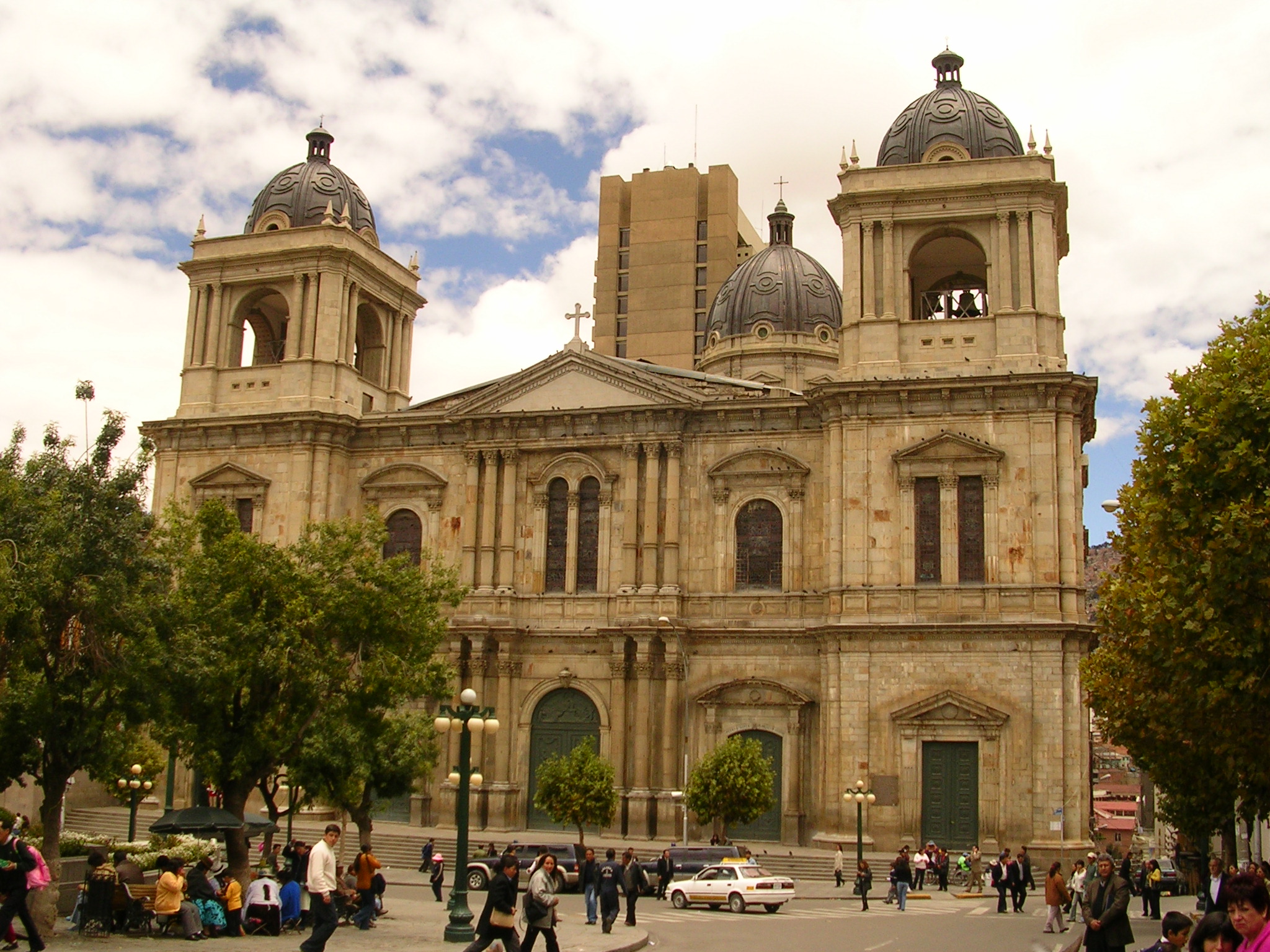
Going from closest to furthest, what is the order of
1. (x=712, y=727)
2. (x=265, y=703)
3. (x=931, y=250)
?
(x=265, y=703) < (x=712, y=727) < (x=931, y=250)

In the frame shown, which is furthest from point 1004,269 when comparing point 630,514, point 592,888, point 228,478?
point 228,478

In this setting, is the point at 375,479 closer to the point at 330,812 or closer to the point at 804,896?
the point at 330,812

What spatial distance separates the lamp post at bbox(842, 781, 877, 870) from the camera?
35.1 m

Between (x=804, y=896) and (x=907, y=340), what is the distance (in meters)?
16.6

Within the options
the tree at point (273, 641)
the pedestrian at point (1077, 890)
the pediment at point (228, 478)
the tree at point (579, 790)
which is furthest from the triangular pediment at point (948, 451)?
the pediment at point (228, 478)

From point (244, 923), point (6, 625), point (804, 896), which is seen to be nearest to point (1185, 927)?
point (244, 923)

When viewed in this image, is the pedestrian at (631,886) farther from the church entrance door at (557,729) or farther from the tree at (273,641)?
the church entrance door at (557,729)

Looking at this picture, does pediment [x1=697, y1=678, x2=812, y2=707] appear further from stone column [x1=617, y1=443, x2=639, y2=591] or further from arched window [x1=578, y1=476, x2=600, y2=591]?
arched window [x1=578, y1=476, x2=600, y2=591]

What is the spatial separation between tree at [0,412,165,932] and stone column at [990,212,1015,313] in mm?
26397

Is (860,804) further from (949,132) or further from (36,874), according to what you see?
(36,874)

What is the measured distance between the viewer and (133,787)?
35.3m

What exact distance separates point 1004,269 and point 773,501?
9.43m

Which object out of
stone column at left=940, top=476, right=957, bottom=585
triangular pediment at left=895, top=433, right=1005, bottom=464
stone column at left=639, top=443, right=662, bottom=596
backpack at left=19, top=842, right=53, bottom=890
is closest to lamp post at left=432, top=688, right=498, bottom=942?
backpack at left=19, top=842, right=53, bottom=890

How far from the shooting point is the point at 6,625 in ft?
63.7
